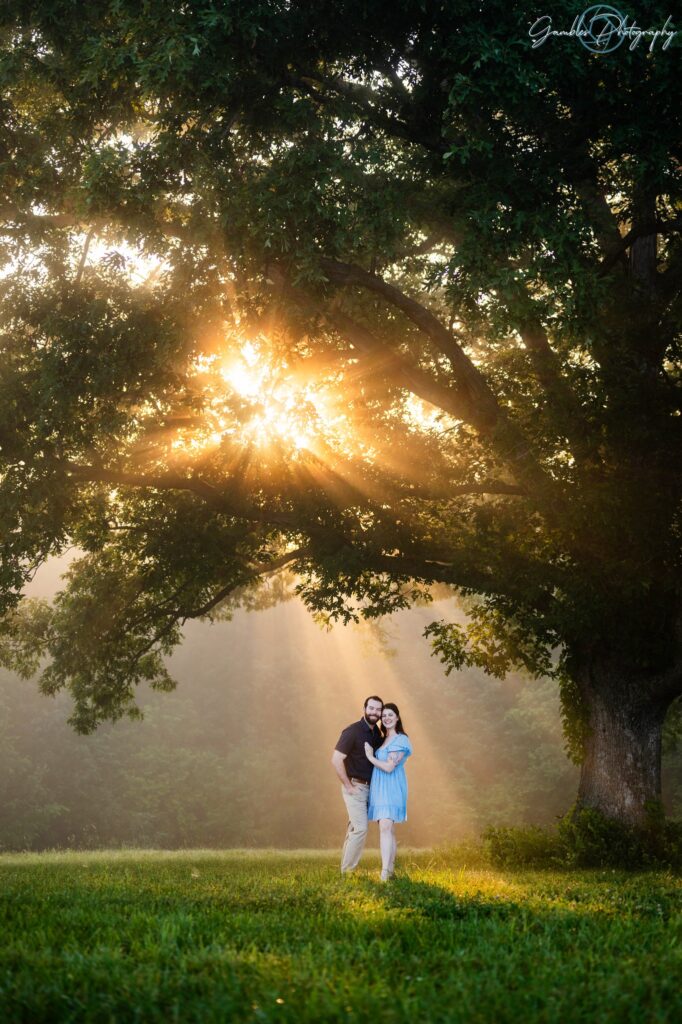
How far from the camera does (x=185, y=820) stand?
53375mm

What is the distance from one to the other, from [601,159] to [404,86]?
320cm

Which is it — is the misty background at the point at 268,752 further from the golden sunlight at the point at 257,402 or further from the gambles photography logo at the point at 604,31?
the gambles photography logo at the point at 604,31

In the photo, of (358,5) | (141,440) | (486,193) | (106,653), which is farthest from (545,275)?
(106,653)

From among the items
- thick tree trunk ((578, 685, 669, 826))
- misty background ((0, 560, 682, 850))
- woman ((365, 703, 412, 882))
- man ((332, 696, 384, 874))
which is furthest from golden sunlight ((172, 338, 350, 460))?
misty background ((0, 560, 682, 850))

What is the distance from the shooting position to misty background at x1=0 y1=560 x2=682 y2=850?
51.7 m

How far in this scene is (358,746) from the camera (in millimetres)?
10141

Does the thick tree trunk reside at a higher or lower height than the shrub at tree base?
higher

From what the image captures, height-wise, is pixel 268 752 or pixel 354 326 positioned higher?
pixel 354 326

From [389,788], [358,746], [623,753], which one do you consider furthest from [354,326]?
[623,753]

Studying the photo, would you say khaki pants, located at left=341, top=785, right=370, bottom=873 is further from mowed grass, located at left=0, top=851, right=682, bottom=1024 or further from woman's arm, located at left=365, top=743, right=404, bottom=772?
mowed grass, located at left=0, top=851, right=682, bottom=1024

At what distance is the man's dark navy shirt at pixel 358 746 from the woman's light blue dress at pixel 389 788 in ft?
0.59

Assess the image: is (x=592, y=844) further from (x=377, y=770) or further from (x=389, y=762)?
(x=389, y=762)

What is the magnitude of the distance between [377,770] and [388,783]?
0.68 ft

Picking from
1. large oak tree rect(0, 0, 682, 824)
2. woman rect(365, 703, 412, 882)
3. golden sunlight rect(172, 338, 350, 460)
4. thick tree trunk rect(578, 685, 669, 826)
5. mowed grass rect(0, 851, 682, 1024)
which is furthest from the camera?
thick tree trunk rect(578, 685, 669, 826)
